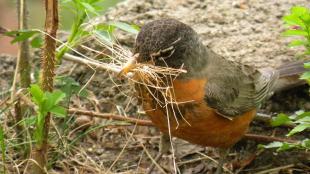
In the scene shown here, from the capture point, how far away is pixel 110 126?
4855mm

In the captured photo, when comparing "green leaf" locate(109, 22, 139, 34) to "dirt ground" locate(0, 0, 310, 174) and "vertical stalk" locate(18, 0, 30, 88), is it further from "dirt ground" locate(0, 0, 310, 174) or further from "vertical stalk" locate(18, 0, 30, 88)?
"vertical stalk" locate(18, 0, 30, 88)

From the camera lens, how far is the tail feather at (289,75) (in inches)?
194

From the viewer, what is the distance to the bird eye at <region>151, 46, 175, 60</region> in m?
3.83

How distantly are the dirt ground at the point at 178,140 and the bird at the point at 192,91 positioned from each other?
11.1 inches

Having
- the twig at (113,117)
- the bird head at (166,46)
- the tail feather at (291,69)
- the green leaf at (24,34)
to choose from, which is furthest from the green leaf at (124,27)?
the tail feather at (291,69)

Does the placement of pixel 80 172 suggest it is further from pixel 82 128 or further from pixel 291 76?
pixel 291 76

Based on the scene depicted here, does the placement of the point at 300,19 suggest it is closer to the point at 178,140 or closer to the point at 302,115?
the point at 302,115

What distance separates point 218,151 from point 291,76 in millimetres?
795

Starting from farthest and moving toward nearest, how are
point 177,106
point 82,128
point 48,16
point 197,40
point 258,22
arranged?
point 258,22
point 82,128
point 197,40
point 177,106
point 48,16

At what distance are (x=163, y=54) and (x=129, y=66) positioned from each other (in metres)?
0.35

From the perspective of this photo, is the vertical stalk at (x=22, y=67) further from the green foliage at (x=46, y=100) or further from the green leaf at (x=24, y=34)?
the green foliage at (x=46, y=100)

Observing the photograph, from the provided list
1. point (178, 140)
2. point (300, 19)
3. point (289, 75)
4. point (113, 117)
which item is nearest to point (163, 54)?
point (300, 19)

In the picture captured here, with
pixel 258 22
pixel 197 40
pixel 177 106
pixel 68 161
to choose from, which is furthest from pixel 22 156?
pixel 258 22

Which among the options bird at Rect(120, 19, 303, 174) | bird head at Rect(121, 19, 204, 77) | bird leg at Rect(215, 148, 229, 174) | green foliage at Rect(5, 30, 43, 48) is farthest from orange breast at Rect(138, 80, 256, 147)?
green foliage at Rect(5, 30, 43, 48)
